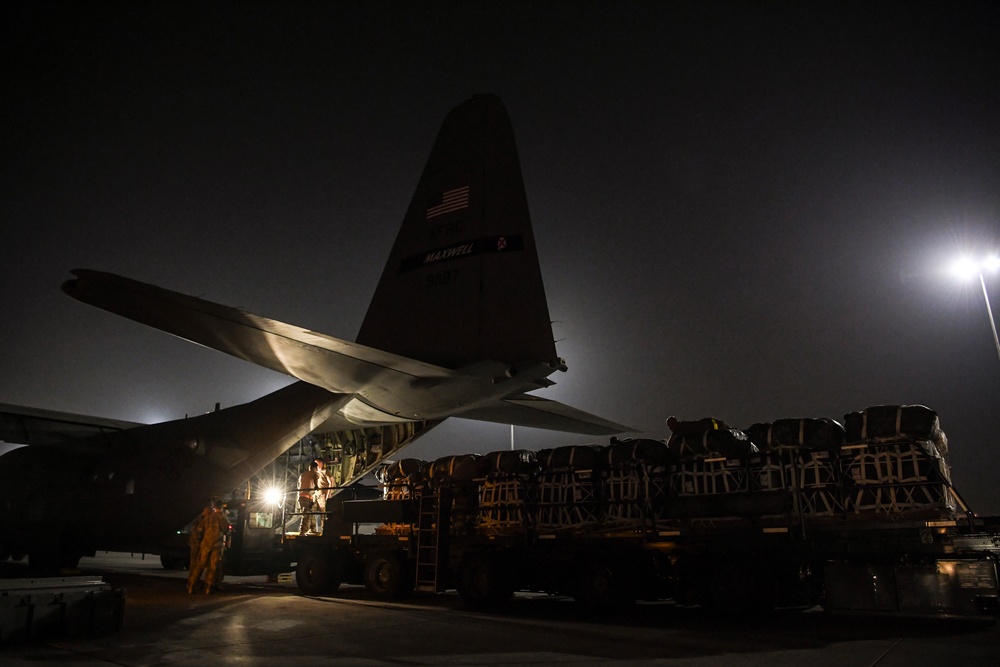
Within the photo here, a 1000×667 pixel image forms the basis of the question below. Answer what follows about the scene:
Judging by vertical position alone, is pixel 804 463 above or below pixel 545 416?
below

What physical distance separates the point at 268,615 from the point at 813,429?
911 centimetres

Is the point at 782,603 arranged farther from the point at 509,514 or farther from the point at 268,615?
the point at 268,615

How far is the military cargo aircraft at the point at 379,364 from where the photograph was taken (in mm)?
9062

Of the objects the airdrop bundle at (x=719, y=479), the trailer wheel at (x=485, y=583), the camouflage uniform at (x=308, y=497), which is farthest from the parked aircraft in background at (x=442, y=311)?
the camouflage uniform at (x=308, y=497)

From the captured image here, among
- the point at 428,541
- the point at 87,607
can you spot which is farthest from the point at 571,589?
the point at 87,607

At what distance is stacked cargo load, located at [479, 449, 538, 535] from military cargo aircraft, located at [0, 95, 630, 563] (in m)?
0.83

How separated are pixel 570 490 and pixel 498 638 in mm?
4015

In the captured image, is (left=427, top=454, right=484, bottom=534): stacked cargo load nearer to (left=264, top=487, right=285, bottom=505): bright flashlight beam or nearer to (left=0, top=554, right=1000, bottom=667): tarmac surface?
(left=0, top=554, right=1000, bottom=667): tarmac surface

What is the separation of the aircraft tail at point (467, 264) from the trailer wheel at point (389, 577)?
195 inches

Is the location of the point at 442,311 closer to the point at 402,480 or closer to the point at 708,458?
the point at 708,458

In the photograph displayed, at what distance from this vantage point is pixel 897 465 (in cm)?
909

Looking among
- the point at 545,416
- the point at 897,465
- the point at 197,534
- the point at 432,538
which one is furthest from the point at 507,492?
the point at 197,534

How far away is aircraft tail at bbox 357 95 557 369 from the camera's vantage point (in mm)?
10062

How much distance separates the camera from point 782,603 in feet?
34.6
